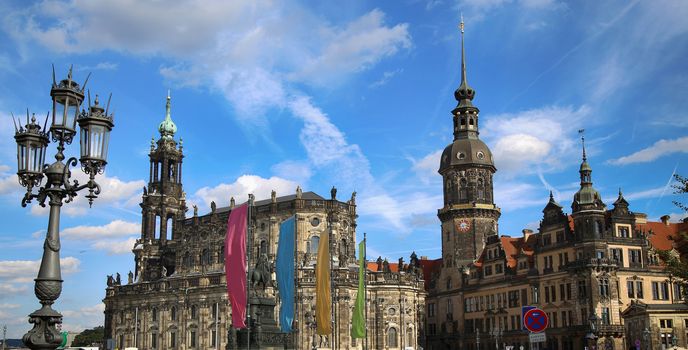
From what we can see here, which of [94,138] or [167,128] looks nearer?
[94,138]

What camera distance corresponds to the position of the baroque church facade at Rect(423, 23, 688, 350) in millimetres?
72688

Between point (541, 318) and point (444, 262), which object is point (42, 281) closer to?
point (541, 318)

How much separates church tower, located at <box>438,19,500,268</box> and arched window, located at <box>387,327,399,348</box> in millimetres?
12634

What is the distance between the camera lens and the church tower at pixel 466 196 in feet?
315

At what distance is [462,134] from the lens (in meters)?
100

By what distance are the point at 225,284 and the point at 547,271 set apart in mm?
38749

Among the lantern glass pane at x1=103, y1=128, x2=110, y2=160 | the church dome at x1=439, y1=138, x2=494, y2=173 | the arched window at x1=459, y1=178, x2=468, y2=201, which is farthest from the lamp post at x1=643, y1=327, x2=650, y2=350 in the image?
the lantern glass pane at x1=103, y1=128, x2=110, y2=160

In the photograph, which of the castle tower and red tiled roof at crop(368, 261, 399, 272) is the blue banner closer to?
the castle tower

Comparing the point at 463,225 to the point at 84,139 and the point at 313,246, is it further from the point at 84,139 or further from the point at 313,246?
the point at 84,139

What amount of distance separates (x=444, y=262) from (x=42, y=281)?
87.2 metres

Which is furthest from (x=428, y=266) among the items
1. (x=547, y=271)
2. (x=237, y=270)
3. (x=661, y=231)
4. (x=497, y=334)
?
(x=237, y=270)

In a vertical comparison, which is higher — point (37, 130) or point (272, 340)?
point (37, 130)

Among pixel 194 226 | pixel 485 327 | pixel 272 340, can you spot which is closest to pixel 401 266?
pixel 485 327

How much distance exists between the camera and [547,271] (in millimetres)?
80000
